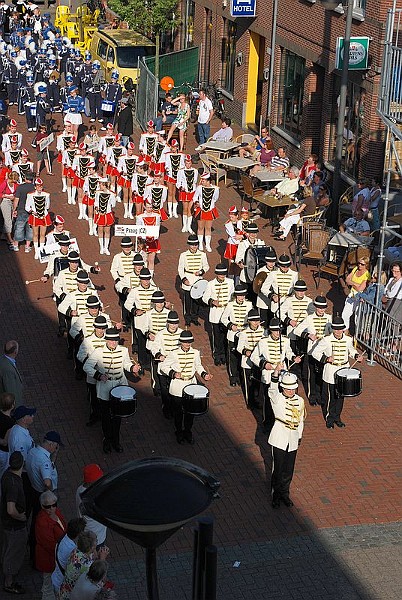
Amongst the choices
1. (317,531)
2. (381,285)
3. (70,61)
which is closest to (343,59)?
(381,285)

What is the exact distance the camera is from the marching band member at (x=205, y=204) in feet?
71.1

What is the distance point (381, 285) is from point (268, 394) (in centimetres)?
392

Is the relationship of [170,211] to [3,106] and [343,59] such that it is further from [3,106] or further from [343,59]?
[3,106]

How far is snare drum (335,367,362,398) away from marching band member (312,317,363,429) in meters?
0.20

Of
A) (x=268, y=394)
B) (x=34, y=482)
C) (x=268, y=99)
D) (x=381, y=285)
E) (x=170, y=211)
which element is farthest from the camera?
(x=268, y=99)

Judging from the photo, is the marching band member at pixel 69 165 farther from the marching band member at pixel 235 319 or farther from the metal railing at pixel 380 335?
the metal railing at pixel 380 335

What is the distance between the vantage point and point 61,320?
1770cm

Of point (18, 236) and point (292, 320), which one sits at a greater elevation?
point (292, 320)

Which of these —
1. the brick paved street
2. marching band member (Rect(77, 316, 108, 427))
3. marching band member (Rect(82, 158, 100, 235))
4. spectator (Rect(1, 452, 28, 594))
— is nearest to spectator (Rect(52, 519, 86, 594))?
spectator (Rect(1, 452, 28, 594))

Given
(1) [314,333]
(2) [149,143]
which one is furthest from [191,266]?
(2) [149,143]

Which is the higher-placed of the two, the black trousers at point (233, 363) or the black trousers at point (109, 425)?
the black trousers at point (109, 425)

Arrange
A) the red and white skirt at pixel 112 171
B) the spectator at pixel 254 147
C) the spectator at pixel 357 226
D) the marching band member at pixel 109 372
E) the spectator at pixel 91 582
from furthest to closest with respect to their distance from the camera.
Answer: the spectator at pixel 254 147, the red and white skirt at pixel 112 171, the spectator at pixel 357 226, the marching band member at pixel 109 372, the spectator at pixel 91 582

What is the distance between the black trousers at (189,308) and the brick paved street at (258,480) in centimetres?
24

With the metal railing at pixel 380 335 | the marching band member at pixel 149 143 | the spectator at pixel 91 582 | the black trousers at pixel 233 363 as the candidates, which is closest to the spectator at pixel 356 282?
the metal railing at pixel 380 335
